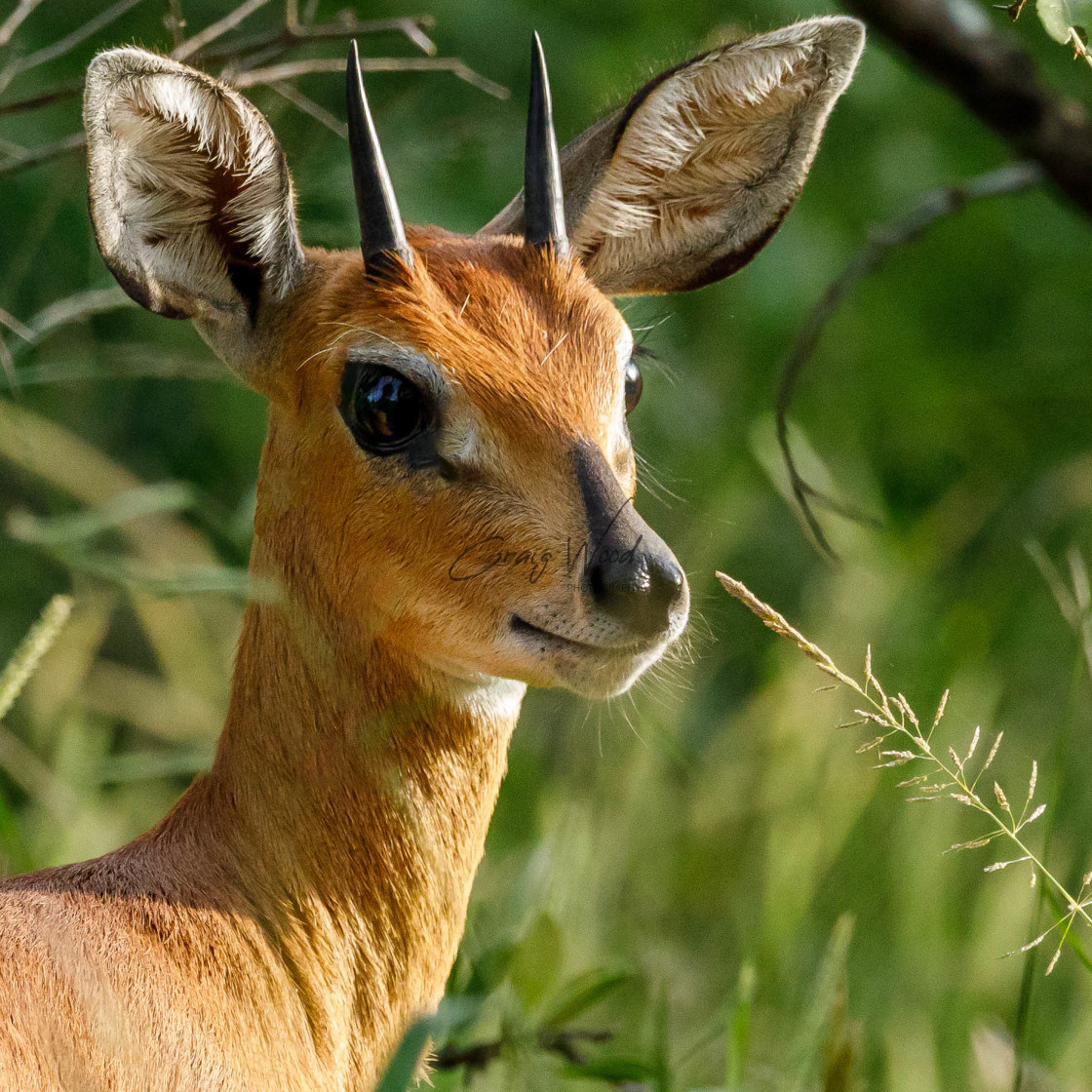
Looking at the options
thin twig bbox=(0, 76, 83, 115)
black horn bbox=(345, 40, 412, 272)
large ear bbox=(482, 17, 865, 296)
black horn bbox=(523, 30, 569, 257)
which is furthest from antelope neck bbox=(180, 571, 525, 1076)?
thin twig bbox=(0, 76, 83, 115)

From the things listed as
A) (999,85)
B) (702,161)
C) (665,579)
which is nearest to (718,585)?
(702,161)

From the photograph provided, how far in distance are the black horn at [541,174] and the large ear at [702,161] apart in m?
0.36

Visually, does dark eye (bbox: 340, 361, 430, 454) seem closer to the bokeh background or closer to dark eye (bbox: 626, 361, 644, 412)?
dark eye (bbox: 626, 361, 644, 412)

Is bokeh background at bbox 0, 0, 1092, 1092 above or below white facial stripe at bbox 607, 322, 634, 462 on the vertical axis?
below

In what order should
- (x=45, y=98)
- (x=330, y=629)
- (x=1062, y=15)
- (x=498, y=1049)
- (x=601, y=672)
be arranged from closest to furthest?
(x=1062, y=15)
(x=601, y=672)
(x=330, y=629)
(x=498, y=1049)
(x=45, y=98)

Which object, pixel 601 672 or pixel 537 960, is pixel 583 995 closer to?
pixel 537 960

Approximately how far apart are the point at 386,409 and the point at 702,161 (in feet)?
3.78

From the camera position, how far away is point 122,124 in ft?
9.59

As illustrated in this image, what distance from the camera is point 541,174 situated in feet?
9.98

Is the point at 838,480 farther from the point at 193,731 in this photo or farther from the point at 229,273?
the point at 229,273

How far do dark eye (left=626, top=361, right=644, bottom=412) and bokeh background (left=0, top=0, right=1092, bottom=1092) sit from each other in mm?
245

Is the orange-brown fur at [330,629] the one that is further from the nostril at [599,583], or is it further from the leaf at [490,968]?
the leaf at [490,968]

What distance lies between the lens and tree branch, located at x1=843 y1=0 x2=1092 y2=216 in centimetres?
317

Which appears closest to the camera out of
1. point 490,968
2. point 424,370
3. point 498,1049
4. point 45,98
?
point 424,370
